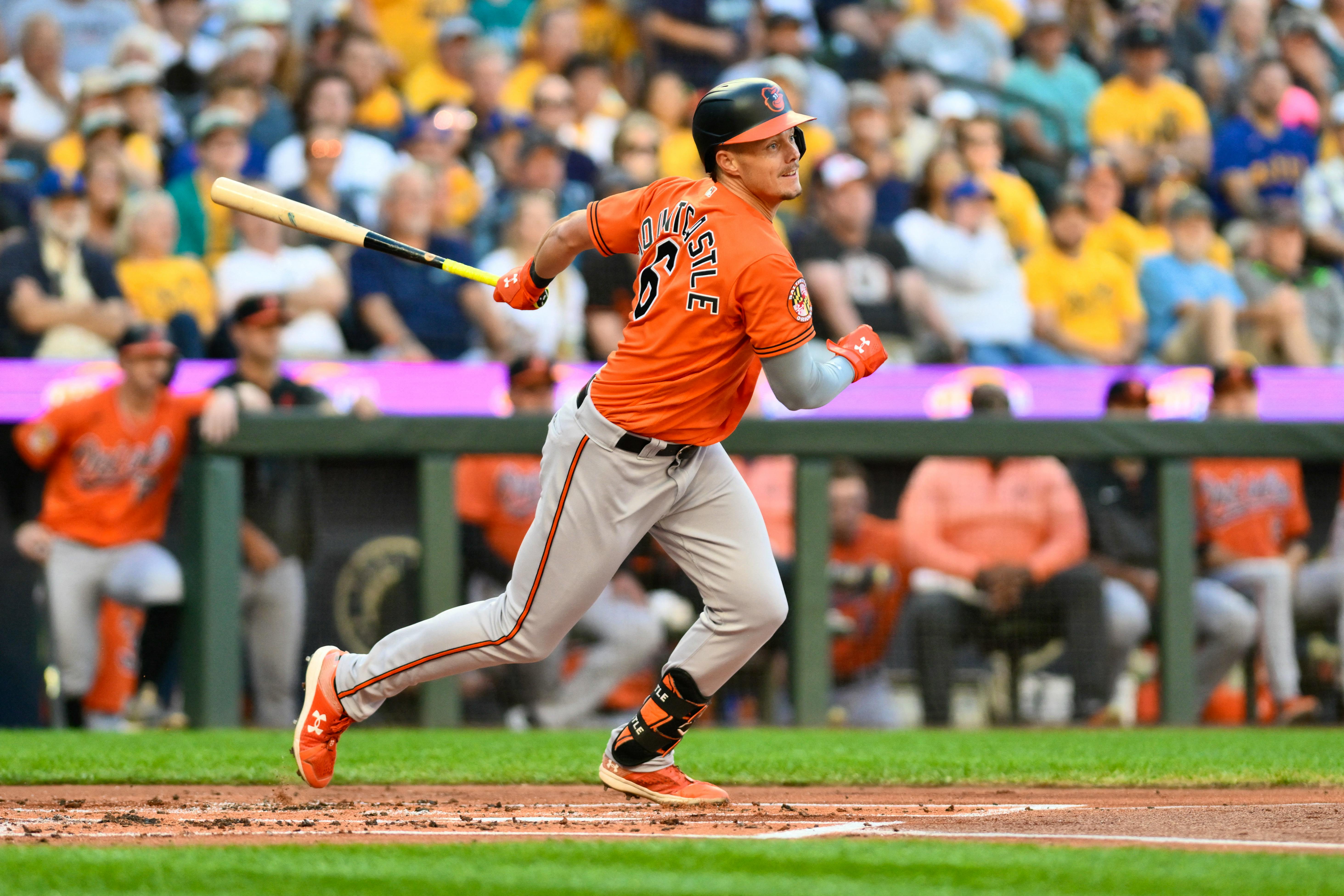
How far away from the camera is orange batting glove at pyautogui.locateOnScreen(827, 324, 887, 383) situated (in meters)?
4.40

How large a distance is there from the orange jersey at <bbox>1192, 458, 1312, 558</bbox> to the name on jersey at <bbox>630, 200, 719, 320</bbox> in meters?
4.16

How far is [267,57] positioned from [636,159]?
2242 mm

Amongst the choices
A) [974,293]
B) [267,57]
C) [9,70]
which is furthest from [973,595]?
[9,70]

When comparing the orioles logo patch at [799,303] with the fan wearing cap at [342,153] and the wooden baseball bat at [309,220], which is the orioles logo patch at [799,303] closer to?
the wooden baseball bat at [309,220]

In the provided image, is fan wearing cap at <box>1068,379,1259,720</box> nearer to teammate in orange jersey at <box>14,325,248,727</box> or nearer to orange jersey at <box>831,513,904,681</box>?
orange jersey at <box>831,513,904,681</box>

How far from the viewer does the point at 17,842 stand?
3.88 m

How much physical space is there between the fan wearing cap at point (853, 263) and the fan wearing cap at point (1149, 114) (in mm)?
2930

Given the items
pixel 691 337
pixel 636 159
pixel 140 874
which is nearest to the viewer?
pixel 140 874

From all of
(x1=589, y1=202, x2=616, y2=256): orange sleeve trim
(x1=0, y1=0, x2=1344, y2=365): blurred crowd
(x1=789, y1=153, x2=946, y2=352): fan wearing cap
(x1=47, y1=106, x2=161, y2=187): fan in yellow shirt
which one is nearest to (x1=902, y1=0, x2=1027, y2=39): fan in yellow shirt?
(x1=0, y1=0, x2=1344, y2=365): blurred crowd

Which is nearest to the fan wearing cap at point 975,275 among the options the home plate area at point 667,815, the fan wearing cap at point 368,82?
the fan wearing cap at point 368,82

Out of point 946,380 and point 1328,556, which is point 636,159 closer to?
point 946,380

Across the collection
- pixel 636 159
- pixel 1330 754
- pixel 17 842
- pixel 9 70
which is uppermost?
pixel 9 70

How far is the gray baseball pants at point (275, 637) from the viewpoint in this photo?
7.20 m

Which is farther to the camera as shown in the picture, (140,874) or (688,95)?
(688,95)
